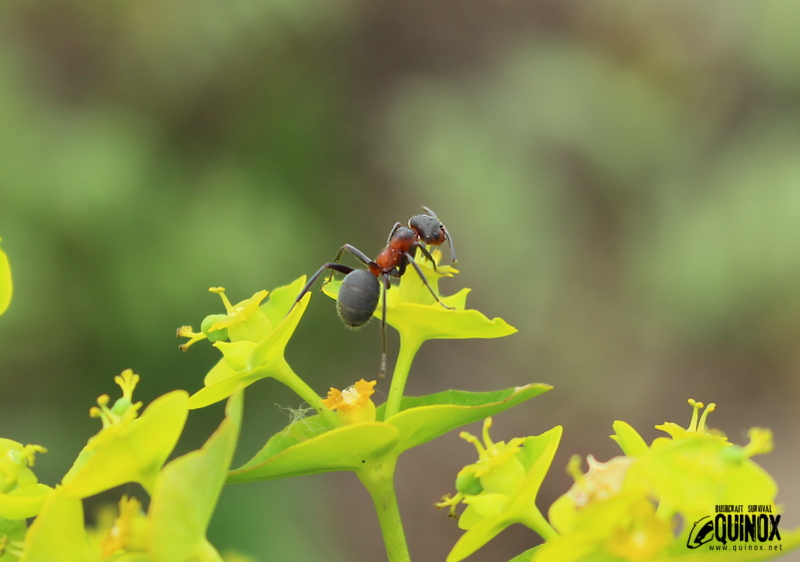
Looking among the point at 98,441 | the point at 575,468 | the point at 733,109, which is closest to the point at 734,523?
the point at 575,468

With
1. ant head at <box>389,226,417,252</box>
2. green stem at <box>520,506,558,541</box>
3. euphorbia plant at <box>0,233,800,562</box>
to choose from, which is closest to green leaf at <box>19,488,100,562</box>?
euphorbia plant at <box>0,233,800,562</box>

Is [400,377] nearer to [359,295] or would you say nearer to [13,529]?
[359,295]

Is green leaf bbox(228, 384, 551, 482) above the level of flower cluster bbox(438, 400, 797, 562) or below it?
above

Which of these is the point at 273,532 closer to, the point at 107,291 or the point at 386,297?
the point at 107,291

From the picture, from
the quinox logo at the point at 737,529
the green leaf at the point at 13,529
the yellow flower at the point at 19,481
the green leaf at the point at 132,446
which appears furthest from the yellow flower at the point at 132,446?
the quinox logo at the point at 737,529

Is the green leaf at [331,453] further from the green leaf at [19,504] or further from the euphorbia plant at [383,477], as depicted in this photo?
the green leaf at [19,504]

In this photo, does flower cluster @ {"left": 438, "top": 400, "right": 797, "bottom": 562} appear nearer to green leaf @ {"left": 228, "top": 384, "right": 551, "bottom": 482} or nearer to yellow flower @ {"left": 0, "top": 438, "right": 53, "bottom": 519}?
green leaf @ {"left": 228, "top": 384, "right": 551, "bottom": 482}
